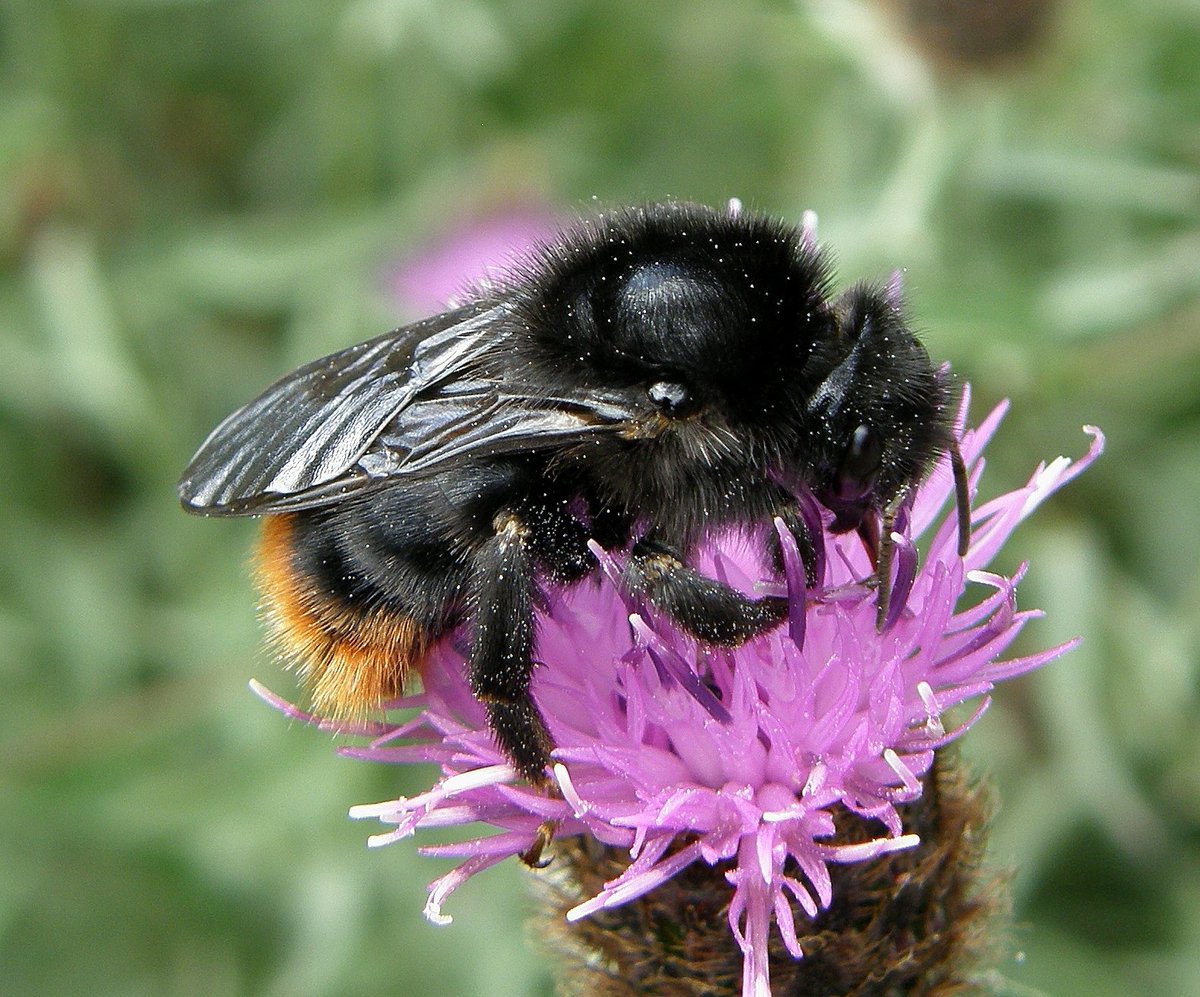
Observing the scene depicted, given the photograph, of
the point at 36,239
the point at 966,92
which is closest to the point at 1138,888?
the point at 966,92

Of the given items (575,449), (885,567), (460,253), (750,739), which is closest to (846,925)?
(750,739)

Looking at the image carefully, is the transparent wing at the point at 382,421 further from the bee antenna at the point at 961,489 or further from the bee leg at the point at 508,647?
the bee antenna at the point at 961,489

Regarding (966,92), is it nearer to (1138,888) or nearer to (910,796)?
(1138,888)

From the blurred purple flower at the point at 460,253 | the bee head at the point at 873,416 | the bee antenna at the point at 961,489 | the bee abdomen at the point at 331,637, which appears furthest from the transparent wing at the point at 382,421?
the blurred purple flower at the point at 460,253

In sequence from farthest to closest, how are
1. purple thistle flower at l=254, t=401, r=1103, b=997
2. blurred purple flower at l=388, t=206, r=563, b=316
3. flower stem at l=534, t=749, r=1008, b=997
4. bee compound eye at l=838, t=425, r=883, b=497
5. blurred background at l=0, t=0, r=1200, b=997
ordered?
blurred purple flower at l=388, t=206, r=563, b=316 < blurred background at l=0, t=0, r=1200, b=997 < flower stem at l=534, t=749, r=1008, b=997 < purple thistle flower at l=254, t=401, r=1103, b=997 < bee compound eye at l=838, t=425, r=883, b=497

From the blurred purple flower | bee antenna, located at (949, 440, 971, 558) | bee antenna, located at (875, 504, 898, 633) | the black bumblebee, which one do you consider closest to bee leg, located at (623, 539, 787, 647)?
the black bumblebee

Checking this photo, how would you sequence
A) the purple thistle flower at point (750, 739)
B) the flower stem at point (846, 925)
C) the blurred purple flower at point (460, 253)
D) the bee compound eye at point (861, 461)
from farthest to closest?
1. the blurred purple flower at point (460, 253)
2. the flower stem at point (846, 925)
3. the purple thistle flower at point (750, 739)
4. the bee compound eye at point (861, 461)

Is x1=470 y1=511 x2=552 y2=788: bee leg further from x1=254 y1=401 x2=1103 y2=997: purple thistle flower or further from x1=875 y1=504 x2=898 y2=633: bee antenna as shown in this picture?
x1=875 y1=504 x2=898 y2=633: bee antenna
